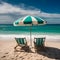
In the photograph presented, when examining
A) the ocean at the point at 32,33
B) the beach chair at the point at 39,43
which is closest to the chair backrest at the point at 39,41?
the beach chair at the point at 39,43

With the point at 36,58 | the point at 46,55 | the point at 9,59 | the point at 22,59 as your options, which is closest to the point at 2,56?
the point at 9,59

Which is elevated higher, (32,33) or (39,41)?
(39,41)

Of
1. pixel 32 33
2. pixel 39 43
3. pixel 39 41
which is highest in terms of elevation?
pixel 39 41

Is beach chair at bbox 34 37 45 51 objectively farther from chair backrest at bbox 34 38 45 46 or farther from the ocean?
the ocean

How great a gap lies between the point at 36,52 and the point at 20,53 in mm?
774

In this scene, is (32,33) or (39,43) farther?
(32,33)

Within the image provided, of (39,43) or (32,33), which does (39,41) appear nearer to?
(39,43)

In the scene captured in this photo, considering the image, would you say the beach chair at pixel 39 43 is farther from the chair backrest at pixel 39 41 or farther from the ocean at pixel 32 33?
the ocean at pixel 32 33

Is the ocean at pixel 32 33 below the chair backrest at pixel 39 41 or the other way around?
below

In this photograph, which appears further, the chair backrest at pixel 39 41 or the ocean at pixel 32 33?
the ocean at pixel 32 33

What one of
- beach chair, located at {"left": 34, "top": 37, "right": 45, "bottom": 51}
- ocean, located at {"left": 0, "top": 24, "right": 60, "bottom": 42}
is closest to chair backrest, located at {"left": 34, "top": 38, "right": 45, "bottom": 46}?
beach chair, located at {"left": 34, "top": 37, "right": 45, "bottom": 51}

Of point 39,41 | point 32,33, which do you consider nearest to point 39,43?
point 39,41

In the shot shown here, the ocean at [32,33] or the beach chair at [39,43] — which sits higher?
the beach chair at [39,43]

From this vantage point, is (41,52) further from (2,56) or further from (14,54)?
(2,56)
